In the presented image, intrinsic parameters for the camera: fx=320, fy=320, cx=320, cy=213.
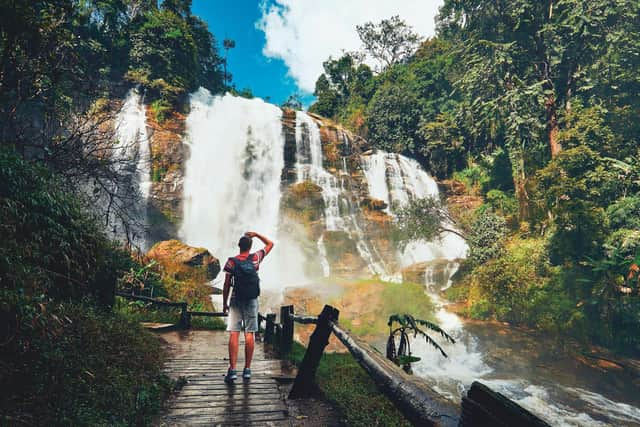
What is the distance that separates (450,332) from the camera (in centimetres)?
1425

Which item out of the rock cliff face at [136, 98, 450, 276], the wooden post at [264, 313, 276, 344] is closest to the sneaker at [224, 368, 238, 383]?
the wooden post at [264, 313, 276, 344]

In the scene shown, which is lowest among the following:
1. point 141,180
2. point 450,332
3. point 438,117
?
point 450,332

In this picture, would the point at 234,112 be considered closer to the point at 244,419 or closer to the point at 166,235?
the point at 166,235

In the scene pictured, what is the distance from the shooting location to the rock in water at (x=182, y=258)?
1387 cm

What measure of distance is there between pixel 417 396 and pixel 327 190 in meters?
24.2

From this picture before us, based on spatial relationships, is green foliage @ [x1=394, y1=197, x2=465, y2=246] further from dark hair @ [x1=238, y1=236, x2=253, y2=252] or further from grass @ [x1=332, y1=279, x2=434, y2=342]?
dark hair @ [x1=238, y1=236, x2=253, y2=252]

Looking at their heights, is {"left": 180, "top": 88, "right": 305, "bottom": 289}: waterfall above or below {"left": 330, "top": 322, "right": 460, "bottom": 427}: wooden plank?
above

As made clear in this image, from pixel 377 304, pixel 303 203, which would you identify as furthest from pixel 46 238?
pixel 303 203

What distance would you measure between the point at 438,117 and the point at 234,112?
19.0 meters

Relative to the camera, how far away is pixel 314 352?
347 centimetres

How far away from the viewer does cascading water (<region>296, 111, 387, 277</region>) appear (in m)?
23.5

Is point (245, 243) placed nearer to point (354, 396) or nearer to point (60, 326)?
point (60, 326)

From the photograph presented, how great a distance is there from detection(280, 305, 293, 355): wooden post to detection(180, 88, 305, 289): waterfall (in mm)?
14545

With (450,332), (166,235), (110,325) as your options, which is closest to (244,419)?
(110,325)
